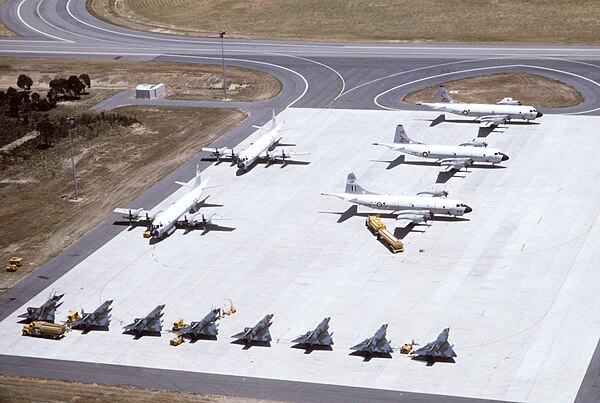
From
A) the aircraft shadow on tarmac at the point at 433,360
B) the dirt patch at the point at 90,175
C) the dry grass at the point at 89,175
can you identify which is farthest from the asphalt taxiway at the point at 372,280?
the dry grass at the point at 89,175

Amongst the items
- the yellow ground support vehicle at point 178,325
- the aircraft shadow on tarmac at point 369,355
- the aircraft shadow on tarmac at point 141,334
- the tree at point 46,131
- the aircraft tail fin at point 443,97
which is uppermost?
the aircraft tail fin at point 443,97

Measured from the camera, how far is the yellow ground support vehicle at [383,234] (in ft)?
431

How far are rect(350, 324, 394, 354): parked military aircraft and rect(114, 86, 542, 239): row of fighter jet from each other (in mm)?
33426

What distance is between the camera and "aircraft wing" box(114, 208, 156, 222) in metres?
142

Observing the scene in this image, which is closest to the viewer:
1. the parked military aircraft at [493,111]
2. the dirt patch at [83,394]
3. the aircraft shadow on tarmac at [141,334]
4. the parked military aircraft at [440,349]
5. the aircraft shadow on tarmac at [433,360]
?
the dirt patch at [83,394]

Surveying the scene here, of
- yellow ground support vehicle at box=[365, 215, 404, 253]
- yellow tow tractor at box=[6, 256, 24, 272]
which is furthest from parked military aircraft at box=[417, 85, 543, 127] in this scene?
yellow tow tractor at box=[6, 256, 24, 272]

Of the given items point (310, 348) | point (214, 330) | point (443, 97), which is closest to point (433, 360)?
point (310, 348)

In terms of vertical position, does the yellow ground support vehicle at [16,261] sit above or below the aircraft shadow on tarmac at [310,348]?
above

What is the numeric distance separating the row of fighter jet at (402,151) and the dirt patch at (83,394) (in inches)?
1357

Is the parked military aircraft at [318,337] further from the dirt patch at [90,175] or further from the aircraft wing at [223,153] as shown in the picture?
the aircraft wing at [223,153]

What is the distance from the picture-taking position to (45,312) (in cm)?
11650

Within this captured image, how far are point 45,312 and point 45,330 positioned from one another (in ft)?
10.0

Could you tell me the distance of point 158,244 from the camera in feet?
448

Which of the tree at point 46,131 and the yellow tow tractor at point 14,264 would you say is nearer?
the yellow tow tractor at point 14,264
